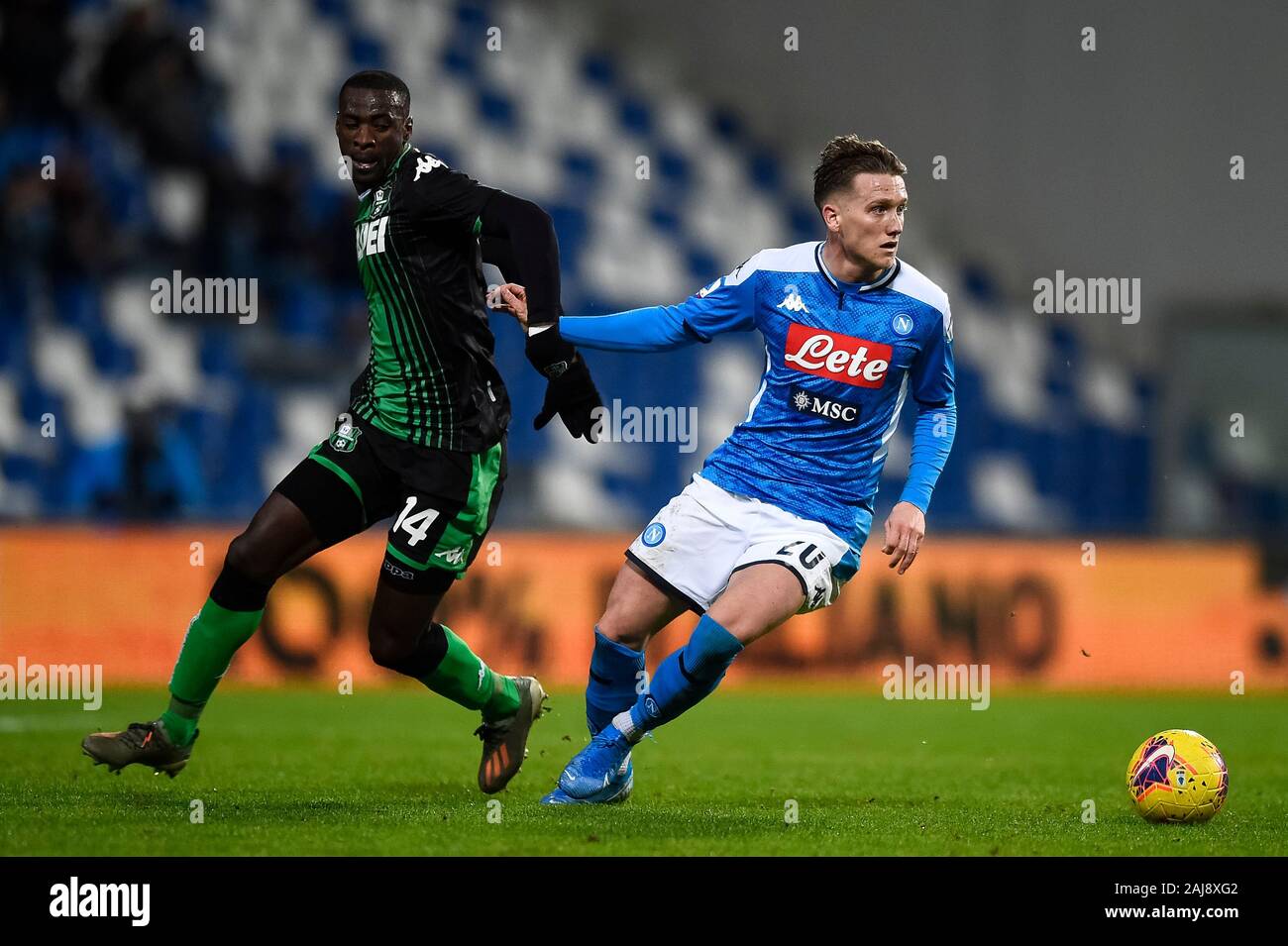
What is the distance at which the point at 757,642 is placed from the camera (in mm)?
12484

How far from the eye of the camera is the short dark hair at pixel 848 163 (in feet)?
19.7

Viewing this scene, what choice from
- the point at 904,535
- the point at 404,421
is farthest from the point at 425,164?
the point at 904,535

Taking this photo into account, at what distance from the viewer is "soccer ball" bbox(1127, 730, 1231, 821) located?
5965mm

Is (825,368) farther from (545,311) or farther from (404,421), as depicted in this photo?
(404,421)

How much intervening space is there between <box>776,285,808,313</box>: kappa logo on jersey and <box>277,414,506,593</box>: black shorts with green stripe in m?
1.25

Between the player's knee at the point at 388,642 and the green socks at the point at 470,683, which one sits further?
the green socks at the point at 470,683

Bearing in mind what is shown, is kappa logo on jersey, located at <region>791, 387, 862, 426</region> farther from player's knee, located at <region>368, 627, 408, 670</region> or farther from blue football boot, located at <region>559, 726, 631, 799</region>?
player's knee, located at <region>368, 627, 408, 670</region>

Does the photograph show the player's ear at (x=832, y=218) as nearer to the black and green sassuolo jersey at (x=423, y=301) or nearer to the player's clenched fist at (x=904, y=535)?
the player's clenched fist at (x=904, y=535)

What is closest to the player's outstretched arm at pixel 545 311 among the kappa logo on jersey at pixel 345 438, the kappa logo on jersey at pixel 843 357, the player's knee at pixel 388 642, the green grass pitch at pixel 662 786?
the kappa logo on jersey at pixel 345 438

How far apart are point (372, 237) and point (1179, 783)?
3.47 meters

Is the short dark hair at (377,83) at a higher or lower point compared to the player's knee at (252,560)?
higher

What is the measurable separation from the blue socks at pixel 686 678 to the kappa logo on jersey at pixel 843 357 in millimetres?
994

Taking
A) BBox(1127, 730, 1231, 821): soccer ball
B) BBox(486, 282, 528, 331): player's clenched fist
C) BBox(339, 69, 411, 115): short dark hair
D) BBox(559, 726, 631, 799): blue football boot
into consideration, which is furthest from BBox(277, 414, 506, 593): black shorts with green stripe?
BBox(1127, 730, 1231, 821): soccer ball

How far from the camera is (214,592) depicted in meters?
5.97
